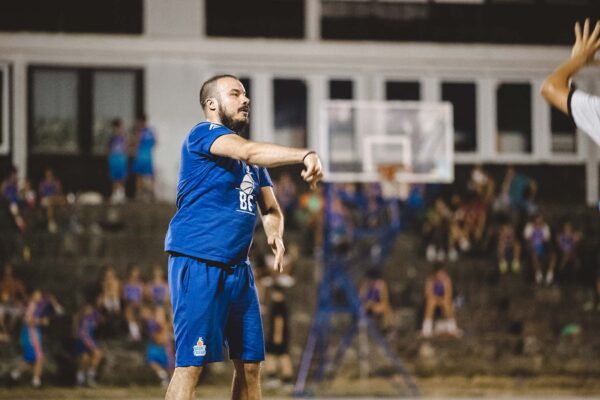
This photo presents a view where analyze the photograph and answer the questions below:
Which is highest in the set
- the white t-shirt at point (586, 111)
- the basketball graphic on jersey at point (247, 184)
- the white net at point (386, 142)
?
the white net at point (386, 142)

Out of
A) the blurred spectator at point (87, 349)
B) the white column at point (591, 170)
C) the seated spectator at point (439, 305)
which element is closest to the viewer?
the blurred spectator at point (87, 349)

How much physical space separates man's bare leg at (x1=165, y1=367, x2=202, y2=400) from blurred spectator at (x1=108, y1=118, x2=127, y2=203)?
1517cm

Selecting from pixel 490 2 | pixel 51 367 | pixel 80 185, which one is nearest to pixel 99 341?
pixel 51 367

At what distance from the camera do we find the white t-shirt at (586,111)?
16.4ft

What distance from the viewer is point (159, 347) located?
16.0m

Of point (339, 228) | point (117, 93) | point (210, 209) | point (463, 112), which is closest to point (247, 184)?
point (210, 209)

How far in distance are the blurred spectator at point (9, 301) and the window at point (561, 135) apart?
1456 cm

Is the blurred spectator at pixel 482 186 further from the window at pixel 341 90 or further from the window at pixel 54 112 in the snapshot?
the window at pixel 54 112

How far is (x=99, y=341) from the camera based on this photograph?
1631cm

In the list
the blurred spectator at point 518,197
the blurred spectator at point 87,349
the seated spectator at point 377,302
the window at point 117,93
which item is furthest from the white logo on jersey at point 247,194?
the window at point 117,93

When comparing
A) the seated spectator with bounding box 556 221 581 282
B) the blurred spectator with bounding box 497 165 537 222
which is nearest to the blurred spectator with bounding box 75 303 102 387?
the seated spectator with bounding box 556 221 581 282

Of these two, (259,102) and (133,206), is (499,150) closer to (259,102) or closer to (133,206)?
(259,102)

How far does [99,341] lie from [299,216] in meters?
5.27

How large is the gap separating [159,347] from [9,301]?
8.38 feet
